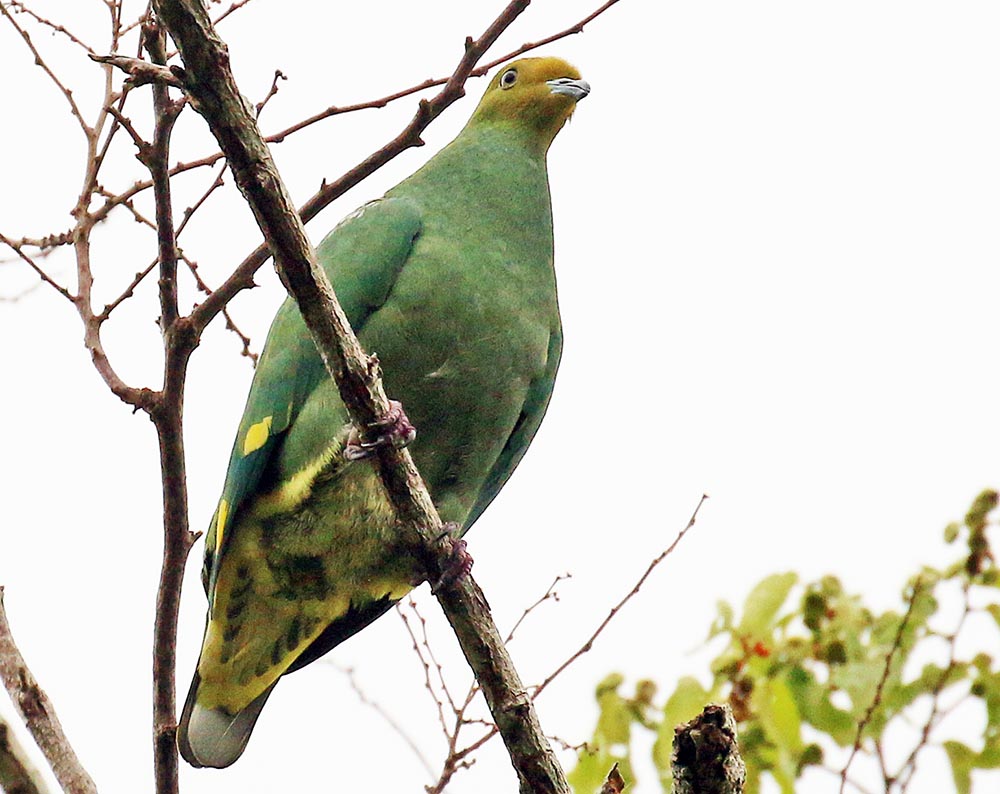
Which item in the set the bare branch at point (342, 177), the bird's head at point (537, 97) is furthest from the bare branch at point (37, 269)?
the bird's head at point (537, 97)

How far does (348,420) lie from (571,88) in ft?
5.18

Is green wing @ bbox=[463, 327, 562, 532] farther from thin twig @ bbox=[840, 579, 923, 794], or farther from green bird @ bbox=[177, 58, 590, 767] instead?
thin twig @ bbox=[840, 579, 923, 794]

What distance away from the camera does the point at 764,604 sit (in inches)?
143

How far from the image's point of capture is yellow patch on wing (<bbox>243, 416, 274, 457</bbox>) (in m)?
3.36

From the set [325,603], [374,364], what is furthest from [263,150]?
[325,603]

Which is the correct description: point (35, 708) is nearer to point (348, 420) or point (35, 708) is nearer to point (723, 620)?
point (348, 420)

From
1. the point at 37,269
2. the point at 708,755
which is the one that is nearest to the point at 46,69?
the point at 37,269

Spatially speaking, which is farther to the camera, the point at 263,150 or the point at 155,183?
the point at 155,183

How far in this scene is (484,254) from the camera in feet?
11.5

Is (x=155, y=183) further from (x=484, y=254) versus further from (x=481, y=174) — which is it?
(x=481, y=174)

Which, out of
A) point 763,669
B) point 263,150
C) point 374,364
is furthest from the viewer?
point 763,669

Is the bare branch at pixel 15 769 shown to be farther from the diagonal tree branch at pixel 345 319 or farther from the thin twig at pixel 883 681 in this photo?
the thin twig at pixel 883 681

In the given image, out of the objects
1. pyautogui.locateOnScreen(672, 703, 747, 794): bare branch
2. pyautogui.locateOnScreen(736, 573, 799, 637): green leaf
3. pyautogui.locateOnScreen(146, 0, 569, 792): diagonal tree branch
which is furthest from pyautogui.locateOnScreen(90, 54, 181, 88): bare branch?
pyautogui.locateOnScreen(736, 573, 799, 637): green leaf

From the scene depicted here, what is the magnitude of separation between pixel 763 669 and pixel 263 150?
209 centimetres
